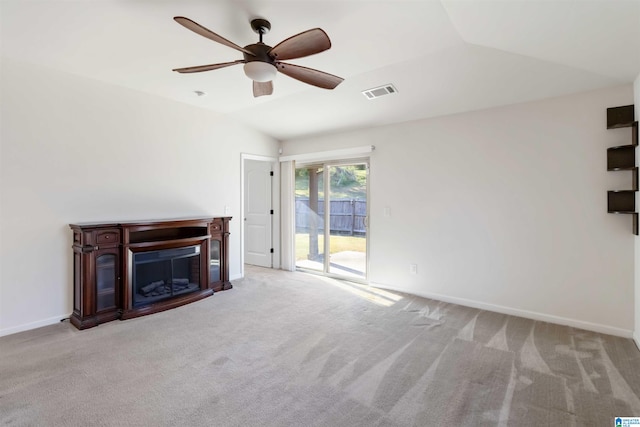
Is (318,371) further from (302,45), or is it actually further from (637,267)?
(637,267)

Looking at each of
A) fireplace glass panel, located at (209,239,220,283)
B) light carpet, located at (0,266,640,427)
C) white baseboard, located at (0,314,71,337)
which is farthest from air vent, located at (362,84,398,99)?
white baseboard, located at (0,314,71,337)

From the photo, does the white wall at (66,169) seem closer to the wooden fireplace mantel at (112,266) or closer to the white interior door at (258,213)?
the wooden fireplace mantel at (112,266)

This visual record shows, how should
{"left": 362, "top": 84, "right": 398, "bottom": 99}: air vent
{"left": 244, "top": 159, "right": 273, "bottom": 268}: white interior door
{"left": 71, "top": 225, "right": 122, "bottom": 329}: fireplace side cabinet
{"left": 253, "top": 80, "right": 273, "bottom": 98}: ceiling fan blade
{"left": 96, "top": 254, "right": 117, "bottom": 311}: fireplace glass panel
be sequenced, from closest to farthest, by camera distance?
{"left": 253, "top": 80, "right": 273, "bottom": 98}: ceiling fan blade, {"left": 71, "top": 225, "right": 122, "bottom": 329}: fireplace side cabinet, {"left": 96, "top": 254, "right": 117, "bottom": 311}: fireplace glass panel, {"left": 362, "top": 84, "right": 398, "bottom": 99}: air vent, {"left": 244, "top": 159, "right": 273, "bottom": 268}: white interior door

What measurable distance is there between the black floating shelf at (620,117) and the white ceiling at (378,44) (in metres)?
0.25

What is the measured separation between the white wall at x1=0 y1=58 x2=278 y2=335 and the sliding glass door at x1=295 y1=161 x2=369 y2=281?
193 cm

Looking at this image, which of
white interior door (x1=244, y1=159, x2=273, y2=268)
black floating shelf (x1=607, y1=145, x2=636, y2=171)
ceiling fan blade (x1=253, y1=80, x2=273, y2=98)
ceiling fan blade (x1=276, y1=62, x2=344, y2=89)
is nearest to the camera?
ceiling fan blade (x1=276, y1=62, x2=344, y2=89)

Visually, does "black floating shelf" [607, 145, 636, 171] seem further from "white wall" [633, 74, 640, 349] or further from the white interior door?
the white interior door

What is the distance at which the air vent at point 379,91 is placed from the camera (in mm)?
3467

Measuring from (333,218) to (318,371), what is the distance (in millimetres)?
3037

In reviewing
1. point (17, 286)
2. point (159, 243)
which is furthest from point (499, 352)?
point (17, 286)

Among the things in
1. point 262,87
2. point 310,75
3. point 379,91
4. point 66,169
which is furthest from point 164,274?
point 379,91

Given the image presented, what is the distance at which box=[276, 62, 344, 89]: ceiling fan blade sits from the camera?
7.67 ft

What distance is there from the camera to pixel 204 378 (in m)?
2.22

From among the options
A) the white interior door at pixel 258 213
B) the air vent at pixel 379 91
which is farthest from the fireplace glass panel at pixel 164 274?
the air vent at pixel 379 91
